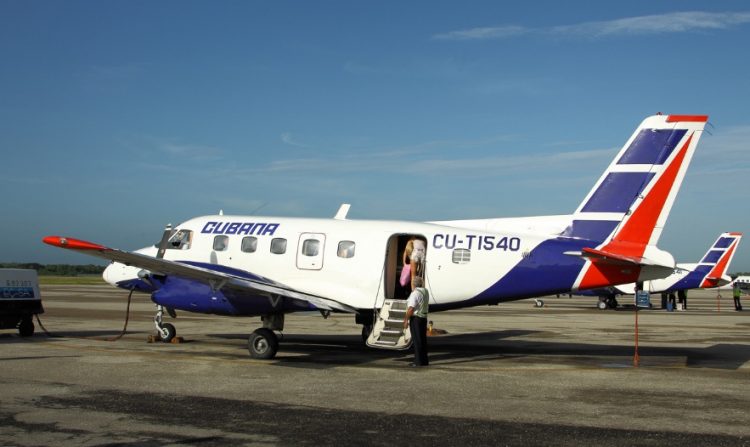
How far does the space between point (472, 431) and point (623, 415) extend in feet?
8.83

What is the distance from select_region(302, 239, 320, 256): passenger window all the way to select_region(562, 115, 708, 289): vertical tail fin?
640 cm

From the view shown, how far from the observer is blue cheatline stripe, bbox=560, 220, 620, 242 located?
16781 mm

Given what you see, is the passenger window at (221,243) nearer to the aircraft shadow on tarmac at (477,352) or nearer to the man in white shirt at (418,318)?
the aircraft shadow on tarmac at (477,352)

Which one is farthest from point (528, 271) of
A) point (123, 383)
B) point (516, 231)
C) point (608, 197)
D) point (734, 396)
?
point (123, 383)

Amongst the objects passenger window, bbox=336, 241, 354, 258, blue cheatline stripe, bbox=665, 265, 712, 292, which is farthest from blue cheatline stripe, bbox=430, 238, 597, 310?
blue cheatline stripe, bbox=665, 265, 712, 292

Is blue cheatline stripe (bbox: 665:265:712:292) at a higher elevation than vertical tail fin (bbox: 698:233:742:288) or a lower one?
lower

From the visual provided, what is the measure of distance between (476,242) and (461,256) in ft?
Answer: 1.63

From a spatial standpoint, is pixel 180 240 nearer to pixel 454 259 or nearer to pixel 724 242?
pixel 454 259

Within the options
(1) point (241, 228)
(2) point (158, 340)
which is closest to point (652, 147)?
(1) point (241, 228)

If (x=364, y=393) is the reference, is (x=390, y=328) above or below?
above

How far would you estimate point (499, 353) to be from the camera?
18984mm

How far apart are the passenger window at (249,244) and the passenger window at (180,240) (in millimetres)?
1777

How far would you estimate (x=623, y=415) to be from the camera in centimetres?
1045

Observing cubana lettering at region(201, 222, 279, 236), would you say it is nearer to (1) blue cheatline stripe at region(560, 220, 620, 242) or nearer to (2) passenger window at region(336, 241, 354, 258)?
(2) passenger window at region(336, 241, 354, 258)
